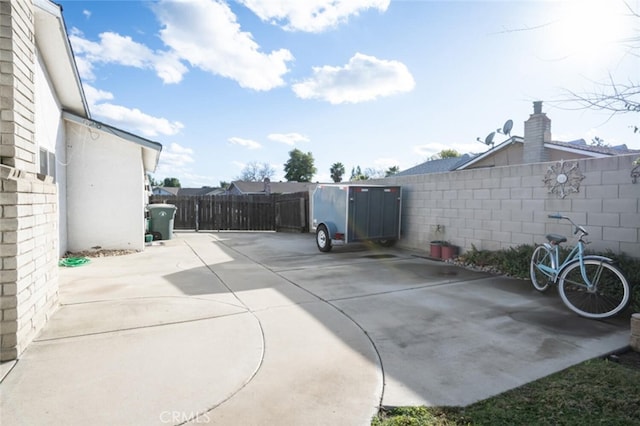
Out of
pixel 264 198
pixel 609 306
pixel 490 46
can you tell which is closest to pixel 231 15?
pixel 490 46

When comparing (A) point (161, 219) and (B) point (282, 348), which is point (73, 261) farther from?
(B) point (282, 348)

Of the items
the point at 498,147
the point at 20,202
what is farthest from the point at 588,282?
the point at 498,147

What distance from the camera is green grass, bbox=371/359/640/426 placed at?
7.37ft

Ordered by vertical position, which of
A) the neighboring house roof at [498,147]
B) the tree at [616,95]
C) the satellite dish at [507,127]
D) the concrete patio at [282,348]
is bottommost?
the concrete patio at [282,348]

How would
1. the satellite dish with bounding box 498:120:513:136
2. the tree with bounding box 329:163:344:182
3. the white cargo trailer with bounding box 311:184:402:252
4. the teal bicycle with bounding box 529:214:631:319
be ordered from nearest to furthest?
the teal bicycle with bounding box 529:214:631:319 < the white cargo trailer with bounding box 311:184:402:252 < the satellite dish with bounding box 498:120:513:136 < the tree with bounding box 329:163:344:182

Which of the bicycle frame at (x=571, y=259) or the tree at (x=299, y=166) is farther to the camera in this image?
the tree at (x=299, y=166)

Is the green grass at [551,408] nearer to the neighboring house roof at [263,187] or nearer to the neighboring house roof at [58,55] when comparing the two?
the neighboring house roof at [58,55]

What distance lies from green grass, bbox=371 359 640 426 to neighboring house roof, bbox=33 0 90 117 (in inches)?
292

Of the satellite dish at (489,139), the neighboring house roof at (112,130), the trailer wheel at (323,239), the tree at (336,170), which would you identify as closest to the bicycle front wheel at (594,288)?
the trailer wheel at (323,239)

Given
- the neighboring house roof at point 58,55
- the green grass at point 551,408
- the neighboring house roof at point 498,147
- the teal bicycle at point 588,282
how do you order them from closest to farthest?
the green grass at point 551,408 → the teal bicycle at point 588,282 → the neighboring house roof at point 58,55 → the neighboring house roof at point 498,147

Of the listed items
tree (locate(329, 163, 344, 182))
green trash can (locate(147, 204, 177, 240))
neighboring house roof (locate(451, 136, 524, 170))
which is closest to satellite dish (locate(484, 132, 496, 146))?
neighboring house roof (locate(451, 136, 524, 170))

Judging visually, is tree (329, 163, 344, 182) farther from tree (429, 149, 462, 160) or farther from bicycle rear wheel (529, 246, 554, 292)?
bicycle rear wheel (529, 246, 554, 292)

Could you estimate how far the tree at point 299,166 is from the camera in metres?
50.2

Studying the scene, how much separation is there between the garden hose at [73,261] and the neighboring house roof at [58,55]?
12.2ft
